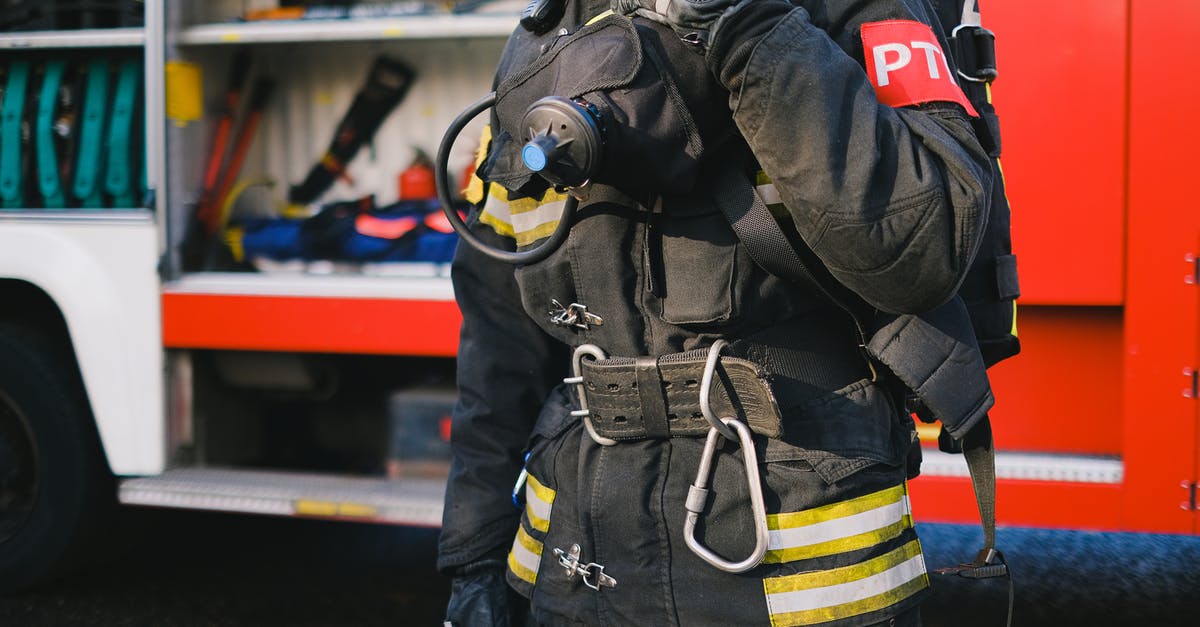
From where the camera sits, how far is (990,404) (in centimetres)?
124

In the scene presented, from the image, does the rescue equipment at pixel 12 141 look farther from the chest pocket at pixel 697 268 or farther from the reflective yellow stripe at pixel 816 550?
the reflective yellow stripe at pixel 816 550

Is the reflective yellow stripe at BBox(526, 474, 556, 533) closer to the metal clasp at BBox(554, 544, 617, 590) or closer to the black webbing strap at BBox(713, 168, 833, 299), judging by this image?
the metal clasp at BBox(554, 544, 617, 590)

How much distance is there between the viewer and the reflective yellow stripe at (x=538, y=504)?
1.39m

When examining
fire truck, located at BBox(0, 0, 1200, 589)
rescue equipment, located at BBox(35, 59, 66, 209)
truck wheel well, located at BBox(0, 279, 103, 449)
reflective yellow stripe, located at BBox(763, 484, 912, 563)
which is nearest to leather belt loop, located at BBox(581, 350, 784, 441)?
reflective yellow stripe, located at BBox(763, 484, 912, 563)

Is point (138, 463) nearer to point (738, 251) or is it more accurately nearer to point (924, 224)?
point (738, 251)

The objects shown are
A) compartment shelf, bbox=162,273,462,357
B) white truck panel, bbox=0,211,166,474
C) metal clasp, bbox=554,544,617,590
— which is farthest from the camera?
white truck panel, bbox=0,211,166,474

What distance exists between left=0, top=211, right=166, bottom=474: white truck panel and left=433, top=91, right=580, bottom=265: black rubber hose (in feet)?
6.63

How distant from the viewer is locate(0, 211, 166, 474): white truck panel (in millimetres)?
3035

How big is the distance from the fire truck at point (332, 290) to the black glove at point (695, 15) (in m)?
1.64

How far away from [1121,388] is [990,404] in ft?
5.04

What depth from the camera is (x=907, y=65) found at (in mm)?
1158

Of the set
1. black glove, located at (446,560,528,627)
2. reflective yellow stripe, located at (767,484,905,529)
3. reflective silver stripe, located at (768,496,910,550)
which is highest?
reflective yellow stripe, located at (767,484,905,529)

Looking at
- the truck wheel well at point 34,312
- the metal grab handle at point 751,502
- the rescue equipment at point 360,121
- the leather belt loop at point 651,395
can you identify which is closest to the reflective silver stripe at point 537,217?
the leather belt loop at point 651,395

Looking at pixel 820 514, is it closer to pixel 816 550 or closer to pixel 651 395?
pixel 816 550
